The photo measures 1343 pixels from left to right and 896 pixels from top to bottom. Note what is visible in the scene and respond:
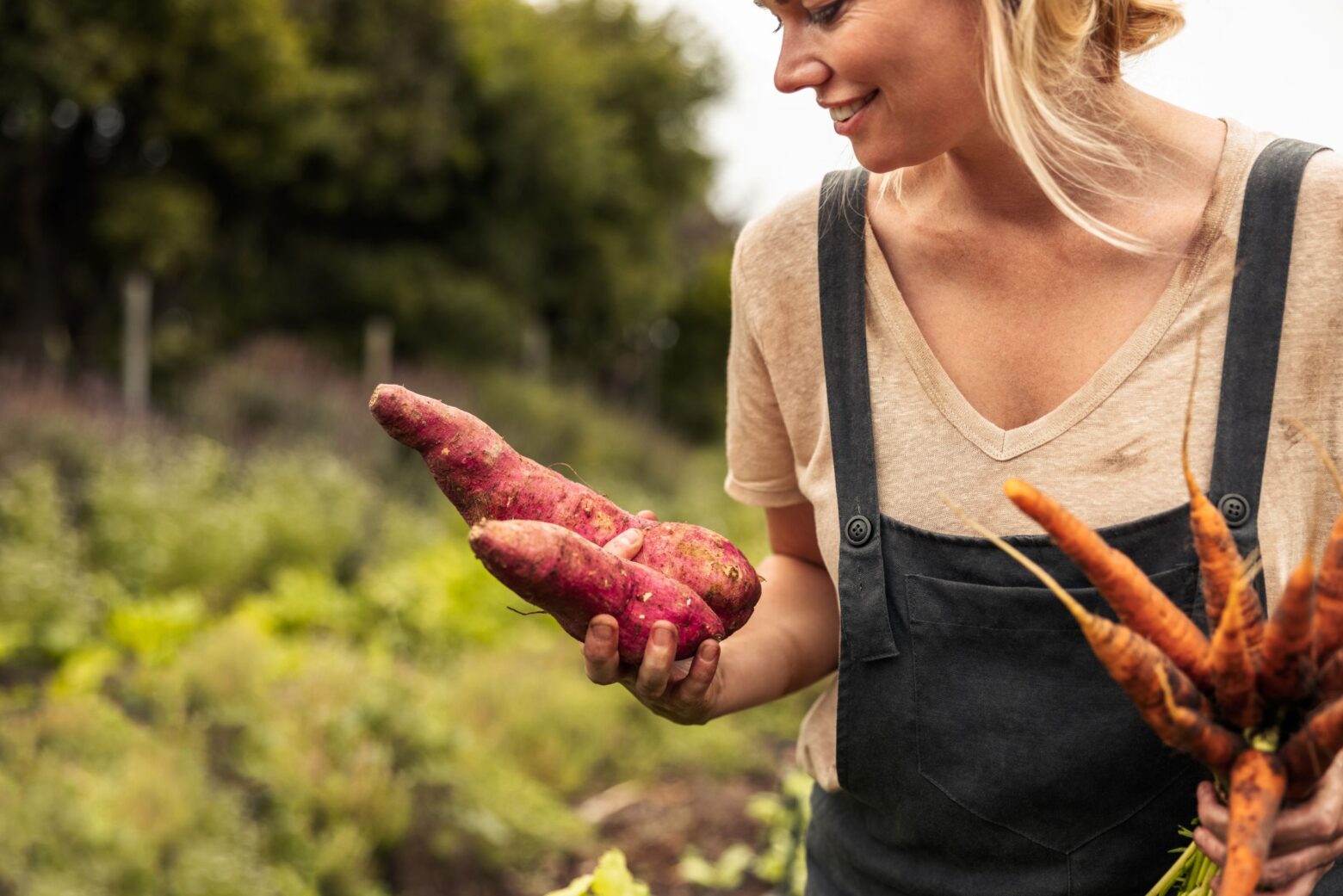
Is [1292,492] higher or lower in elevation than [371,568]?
lower

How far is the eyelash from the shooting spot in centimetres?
128

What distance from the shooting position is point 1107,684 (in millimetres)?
1384

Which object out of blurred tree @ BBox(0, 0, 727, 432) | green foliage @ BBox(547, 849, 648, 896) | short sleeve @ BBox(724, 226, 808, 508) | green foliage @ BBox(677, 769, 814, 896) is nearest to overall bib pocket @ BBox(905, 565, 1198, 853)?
short sleeve @ BBox(724, 226, 808, 508)

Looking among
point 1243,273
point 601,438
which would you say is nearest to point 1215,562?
point 1243,273

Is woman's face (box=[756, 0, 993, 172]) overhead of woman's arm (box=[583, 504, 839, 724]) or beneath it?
overhead

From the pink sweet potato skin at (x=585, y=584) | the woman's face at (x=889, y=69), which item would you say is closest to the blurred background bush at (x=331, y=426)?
the pink sweet potato skin at (x=585, y=584)

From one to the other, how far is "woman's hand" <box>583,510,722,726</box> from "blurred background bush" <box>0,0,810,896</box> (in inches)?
35.5

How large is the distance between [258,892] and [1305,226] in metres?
2.67

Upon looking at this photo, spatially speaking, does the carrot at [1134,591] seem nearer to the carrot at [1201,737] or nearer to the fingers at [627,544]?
the carrot at [1201,737]

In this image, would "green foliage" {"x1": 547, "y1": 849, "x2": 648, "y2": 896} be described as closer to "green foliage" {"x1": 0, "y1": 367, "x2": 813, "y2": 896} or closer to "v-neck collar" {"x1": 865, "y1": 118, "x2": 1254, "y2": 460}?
"green foliage" {"x1": 0, "y1": 367, "x2": 813, "y2": 896}

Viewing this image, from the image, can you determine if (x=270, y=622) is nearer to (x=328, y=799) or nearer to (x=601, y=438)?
(x=328, y=799)

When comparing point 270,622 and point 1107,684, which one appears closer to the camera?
point 1107,684

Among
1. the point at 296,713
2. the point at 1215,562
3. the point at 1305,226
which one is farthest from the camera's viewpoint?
the point at 296,713

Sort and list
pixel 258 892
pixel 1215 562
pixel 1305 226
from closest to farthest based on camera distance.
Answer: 1. pixel 1215 562
2. pixel 1305 226
3. pixel 258 892
